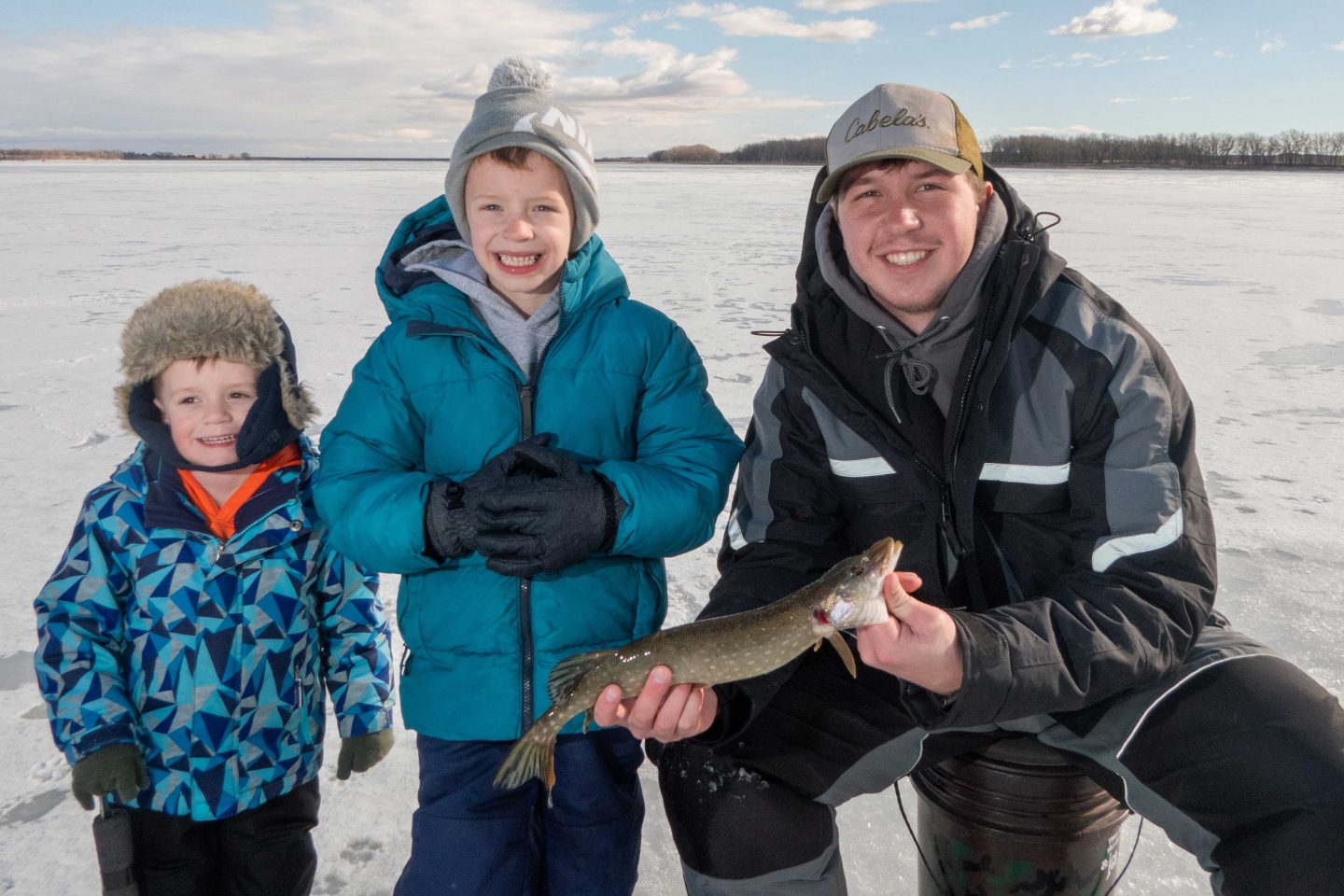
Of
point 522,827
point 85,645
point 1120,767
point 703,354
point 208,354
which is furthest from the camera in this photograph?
point 703,354

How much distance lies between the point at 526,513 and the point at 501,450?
0.29 meters

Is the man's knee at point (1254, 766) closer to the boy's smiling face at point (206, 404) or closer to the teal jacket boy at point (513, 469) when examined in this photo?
the teal jacket boy at point (513, 469)

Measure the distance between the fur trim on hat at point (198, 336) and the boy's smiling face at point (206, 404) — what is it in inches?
1.1

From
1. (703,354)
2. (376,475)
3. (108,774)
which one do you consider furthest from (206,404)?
(703,354)

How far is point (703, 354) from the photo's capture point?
6527 mm

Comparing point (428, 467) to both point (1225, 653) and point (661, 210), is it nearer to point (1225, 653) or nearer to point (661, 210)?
point (1225, 653)

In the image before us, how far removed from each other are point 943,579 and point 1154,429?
0.58 m

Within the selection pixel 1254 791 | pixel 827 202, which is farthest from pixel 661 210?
pixel 1254 791

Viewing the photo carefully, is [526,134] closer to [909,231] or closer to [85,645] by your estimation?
[909,231]

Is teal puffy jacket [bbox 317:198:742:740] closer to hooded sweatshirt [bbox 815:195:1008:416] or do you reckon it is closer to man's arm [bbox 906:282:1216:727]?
hooded sweatshirt [bbox 815:195:1008:416]

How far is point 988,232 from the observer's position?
2.26m

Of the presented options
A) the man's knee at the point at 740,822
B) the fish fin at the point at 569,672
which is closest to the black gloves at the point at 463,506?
the fish fin at the point at 569,672

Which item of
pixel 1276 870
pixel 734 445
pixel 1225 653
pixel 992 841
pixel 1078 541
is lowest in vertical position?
pixel 992 841

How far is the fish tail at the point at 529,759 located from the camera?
1.86 m
